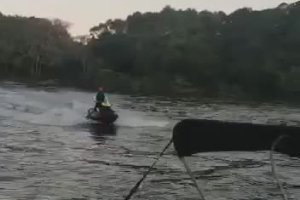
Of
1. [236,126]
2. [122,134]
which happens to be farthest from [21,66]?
[236,126]

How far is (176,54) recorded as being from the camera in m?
113

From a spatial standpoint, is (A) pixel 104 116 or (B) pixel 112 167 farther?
(A) pixel 104 116

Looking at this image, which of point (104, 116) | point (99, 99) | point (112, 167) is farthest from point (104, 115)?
point (112, 167)

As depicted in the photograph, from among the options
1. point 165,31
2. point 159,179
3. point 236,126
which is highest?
point 165,31

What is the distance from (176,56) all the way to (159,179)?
94693mm

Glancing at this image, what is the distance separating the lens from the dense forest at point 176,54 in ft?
324

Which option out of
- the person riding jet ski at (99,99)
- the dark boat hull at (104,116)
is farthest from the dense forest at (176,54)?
the dark boat hull at (104,116)

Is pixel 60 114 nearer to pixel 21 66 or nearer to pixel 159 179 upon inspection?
pixel 159 179

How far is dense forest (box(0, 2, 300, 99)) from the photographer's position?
324 feet

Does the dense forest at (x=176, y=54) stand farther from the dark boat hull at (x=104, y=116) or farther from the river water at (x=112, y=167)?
the river water at (x=112, y=167)

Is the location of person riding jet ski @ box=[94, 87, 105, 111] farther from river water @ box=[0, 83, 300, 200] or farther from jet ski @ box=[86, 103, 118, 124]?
river water @ box=[0, 83, 300, 200]

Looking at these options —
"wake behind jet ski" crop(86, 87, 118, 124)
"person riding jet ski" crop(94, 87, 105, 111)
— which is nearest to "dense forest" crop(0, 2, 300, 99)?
"person riding jet ski" crop(94, 87, 105, 111)

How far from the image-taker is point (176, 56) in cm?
11231

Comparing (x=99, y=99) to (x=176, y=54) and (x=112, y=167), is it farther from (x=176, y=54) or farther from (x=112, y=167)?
(x=176, y=54)
